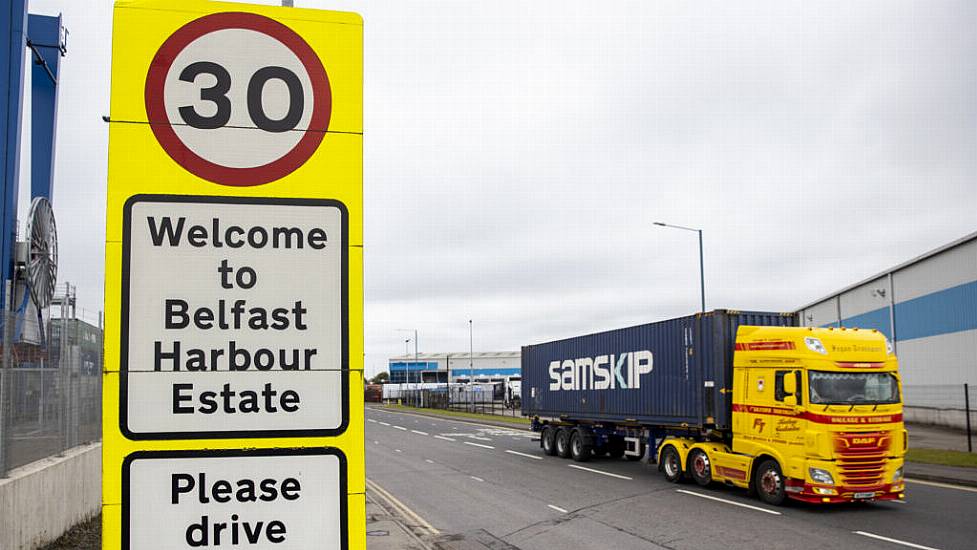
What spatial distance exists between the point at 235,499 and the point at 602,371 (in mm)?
20751

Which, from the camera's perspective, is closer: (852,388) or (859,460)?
(859,460)

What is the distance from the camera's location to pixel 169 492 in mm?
2955

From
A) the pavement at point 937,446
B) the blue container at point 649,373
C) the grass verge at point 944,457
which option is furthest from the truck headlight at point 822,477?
the grass verge at point 944,457

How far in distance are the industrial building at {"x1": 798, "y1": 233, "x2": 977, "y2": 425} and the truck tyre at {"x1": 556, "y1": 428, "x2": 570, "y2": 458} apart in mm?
16974

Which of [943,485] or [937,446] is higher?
[943,485]

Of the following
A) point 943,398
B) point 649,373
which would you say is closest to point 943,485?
point 649,373

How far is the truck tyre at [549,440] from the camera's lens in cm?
2654

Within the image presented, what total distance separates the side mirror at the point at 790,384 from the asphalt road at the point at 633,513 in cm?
217

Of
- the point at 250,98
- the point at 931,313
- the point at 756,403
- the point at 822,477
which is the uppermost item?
the point at 250,98

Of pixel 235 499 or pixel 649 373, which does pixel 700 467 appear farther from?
pixel 235 499

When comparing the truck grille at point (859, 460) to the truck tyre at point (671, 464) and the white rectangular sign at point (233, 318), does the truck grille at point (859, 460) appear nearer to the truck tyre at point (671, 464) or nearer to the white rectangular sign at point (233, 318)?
the truck tyre at point (671, 464)

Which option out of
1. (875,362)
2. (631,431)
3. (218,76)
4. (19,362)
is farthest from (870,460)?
(218,76)

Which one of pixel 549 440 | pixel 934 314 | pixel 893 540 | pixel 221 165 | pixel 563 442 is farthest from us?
pixel 934 314

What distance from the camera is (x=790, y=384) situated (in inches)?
598
